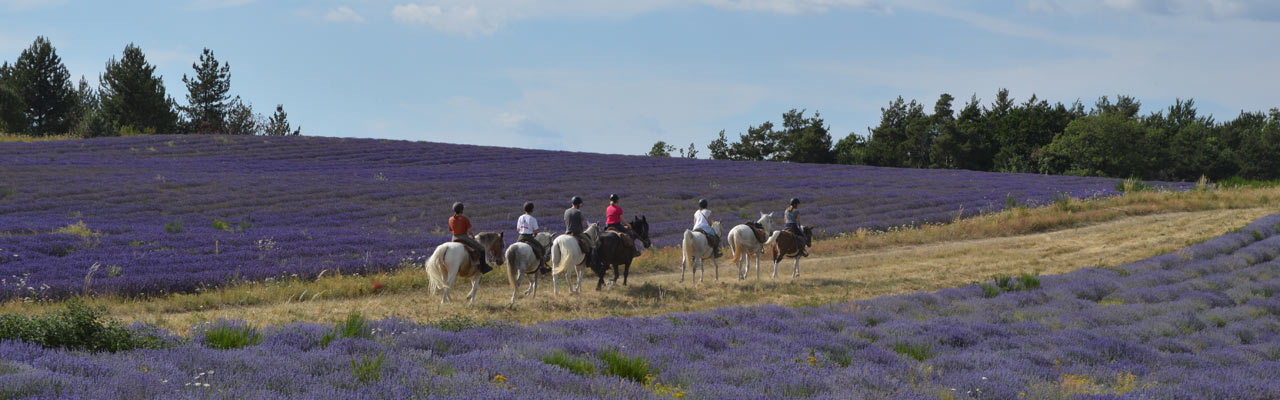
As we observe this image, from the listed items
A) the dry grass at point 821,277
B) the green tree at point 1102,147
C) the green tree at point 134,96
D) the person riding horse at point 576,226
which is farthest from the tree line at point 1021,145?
the person riding horse at point 576,226

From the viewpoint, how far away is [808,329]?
10688 millimetres

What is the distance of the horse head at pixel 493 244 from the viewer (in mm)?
16172

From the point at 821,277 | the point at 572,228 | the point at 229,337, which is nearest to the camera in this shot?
the point at 229,337

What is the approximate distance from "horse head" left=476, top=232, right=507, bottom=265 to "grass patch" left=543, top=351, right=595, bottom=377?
836cm

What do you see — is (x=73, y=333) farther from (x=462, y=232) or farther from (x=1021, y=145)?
(x=1021, y=145)

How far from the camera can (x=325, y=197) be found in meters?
29.2

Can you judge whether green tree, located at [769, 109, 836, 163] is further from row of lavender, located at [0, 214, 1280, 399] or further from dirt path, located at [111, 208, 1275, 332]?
row of lavender, located at [0, 214, 1280, 399]

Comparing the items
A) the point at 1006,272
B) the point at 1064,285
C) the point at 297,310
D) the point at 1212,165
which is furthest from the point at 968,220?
the point at 1212,165

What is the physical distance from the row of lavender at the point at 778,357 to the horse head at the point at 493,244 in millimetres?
5877

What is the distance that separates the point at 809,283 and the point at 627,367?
440 inches

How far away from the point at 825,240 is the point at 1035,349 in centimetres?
1612

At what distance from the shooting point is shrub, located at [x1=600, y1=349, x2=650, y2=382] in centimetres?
761

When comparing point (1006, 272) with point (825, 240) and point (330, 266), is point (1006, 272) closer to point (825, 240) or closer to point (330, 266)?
point (825, 240)

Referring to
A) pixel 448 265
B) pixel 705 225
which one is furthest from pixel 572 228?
pixel 705 225
